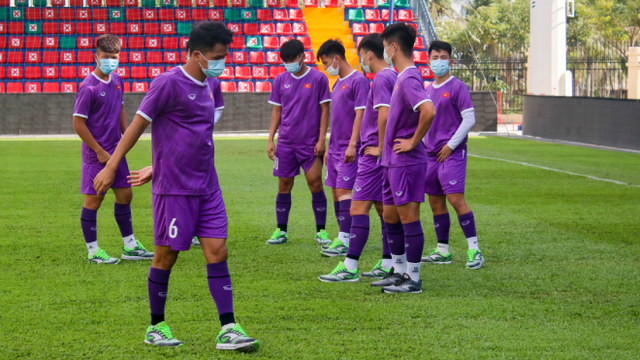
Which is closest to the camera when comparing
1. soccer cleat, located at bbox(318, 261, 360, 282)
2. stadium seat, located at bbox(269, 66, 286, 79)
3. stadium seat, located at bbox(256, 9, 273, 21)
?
soccer cleat, located at bbox(318, 261, 360, 282)

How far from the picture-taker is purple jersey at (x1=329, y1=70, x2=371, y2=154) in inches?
278

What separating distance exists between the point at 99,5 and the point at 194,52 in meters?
25.4

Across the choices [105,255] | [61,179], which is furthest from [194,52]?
[61,179]

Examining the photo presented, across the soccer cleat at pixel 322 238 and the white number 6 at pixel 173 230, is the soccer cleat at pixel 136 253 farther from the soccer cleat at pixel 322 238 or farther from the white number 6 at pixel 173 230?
the white number 6 at pixel 173 230

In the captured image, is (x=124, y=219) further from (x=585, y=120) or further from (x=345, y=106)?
(x=585, y=120)

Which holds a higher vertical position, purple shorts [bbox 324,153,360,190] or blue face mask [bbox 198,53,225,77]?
blue face mask [bbox 198,53,225,77]

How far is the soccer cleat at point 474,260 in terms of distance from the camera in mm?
6625

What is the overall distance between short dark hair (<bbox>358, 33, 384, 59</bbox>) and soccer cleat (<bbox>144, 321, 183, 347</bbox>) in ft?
9.60

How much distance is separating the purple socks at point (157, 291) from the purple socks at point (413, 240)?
2.06m

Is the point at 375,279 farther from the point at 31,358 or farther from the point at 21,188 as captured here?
the point at 21,188

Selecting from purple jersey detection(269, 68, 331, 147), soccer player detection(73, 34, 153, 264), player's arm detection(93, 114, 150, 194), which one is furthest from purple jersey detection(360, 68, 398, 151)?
player's arm detection(93, 114, 150, 194)

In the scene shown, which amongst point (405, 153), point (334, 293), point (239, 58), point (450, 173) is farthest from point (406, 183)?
point (239, 58)

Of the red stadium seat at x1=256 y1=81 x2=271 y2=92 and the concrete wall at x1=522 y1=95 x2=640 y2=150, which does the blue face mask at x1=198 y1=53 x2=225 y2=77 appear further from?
the red stadium seat at x1=256 y1=81 x2=271 y2=92

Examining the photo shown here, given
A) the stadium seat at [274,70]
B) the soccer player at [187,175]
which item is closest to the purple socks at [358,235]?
the soccer player at [187,175]
